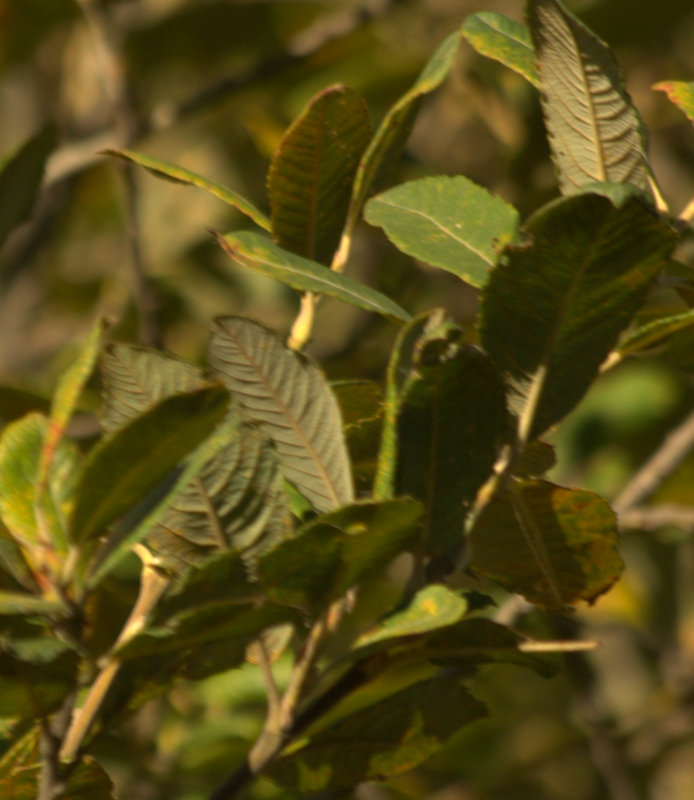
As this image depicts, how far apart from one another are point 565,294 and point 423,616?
15cm

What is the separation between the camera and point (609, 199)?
1.40 feet

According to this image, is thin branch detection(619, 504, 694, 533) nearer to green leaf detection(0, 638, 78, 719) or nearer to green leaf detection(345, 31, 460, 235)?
green leaf detection(345, 31, 460, 235)

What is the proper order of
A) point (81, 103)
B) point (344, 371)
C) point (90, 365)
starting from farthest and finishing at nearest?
point (81, 103), point (344, 371), point (90, 365)

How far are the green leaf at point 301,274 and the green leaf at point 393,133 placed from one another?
0.23ft

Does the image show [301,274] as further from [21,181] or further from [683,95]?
[21,181]

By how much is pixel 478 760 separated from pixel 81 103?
1.87 meters

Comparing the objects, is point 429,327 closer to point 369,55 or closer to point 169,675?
point 169,675

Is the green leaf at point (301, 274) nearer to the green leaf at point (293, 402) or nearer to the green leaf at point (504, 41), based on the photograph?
the green leaf at point (293, 402)

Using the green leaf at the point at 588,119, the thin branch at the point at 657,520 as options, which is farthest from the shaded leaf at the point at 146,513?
the thin branch at the point at 657,520

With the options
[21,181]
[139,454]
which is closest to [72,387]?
[139,454]

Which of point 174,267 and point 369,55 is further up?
point 369,55

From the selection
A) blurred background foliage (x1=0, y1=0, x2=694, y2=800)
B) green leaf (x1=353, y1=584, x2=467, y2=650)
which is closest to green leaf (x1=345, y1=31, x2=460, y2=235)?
green leaf (x1=353, y1=584, x2=467, y2=650)

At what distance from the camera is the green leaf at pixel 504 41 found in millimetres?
536

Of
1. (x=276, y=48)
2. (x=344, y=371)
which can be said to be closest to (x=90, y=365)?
(x=344, y=371)
